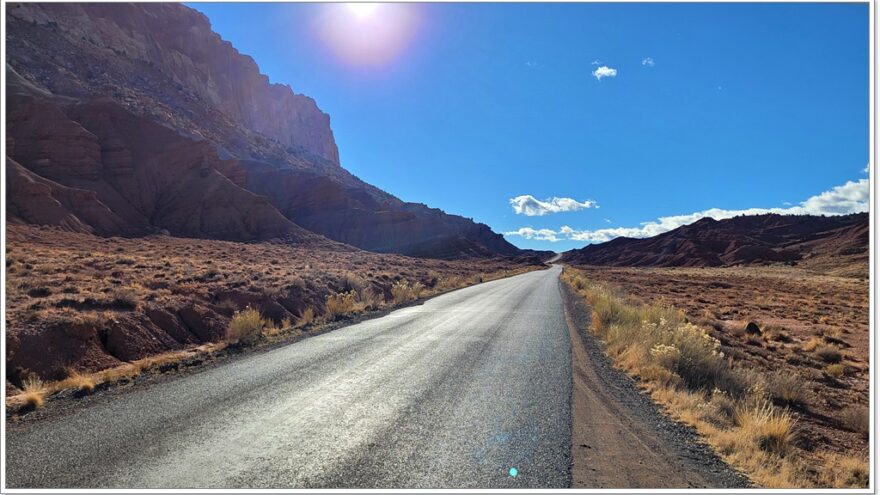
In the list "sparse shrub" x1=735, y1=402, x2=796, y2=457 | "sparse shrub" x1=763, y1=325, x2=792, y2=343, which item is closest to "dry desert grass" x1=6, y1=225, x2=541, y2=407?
"sparse shrub" x1=735, y1=402, x2=796, y2=457

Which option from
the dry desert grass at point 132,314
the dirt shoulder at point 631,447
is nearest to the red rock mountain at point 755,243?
the dry desert grass at point 132,314

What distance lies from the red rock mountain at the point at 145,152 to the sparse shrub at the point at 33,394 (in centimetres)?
3910

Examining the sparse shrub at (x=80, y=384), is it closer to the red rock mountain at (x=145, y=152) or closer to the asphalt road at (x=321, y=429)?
the asphalt road at (x=321, y=429)

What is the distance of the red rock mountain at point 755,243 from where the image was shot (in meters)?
103

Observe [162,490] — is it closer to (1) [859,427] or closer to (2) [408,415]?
(2) [408,415]

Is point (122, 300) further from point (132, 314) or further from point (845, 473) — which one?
point (845, 473)

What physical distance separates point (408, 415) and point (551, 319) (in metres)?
12.6

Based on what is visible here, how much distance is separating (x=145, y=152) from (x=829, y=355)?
70.0 metres

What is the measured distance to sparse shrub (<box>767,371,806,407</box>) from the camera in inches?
366

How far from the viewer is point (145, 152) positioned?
6022cm

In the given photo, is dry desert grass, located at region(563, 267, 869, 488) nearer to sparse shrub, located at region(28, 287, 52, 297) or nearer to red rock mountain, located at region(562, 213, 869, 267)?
sparse shrub, located at region(28, 287, 52, 297)

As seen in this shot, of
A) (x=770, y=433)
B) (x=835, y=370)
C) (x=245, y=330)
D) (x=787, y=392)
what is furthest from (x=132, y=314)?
(x=835, y=370)

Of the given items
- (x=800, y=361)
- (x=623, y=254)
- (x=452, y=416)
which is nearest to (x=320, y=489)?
(x=452, y=416)

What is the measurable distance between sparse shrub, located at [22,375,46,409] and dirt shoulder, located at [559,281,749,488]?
24.7 ft
